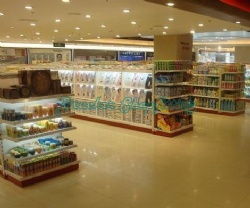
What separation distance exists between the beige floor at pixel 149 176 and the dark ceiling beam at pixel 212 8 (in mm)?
2929

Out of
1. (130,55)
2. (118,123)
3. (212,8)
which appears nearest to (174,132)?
(118,123)

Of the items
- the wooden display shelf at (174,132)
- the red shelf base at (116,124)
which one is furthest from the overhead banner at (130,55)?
the wooden display shelf at (174,132)

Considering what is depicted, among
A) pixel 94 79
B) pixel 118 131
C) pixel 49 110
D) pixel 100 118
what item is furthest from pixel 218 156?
pixel 94 79

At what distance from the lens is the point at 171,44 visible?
38.7ft

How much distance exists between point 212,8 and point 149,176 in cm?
318

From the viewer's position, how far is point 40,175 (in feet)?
15.7

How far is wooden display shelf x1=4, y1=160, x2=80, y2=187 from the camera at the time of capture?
4621mm

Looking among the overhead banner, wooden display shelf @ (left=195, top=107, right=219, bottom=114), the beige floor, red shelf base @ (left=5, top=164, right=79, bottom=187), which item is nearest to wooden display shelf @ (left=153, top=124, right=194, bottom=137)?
the beige floor

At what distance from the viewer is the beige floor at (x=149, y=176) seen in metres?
4.11

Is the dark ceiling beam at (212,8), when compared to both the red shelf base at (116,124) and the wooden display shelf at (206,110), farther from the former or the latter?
the wooden display shelf at (206,110)

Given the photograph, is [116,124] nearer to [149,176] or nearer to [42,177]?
[149,176]

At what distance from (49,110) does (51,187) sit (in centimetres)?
132

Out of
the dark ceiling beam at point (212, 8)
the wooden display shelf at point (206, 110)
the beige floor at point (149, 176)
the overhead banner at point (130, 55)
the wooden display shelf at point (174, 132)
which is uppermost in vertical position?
the overhead banner at point (130, 55)

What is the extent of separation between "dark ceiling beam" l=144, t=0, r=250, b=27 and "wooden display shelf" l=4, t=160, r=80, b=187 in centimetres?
325
